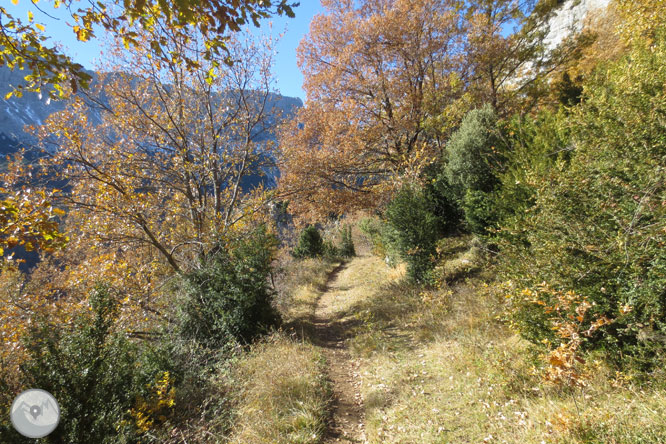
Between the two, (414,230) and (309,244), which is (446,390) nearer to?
(414,230)

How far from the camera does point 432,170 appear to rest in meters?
12.0

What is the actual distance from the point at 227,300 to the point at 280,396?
3.10m

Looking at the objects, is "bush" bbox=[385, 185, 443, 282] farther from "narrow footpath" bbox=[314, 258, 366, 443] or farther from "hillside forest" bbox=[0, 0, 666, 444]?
"narrow footpath" bbox=[314, 258, 366, 443]

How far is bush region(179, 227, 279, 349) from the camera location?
675cm

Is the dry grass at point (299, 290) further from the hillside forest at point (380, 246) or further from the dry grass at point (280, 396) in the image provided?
the dry grass at point (280, 396)

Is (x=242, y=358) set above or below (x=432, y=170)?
below

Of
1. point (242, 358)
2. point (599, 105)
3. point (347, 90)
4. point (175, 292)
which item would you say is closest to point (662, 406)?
point (599, 105)

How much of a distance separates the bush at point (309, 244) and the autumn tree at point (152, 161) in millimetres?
14547

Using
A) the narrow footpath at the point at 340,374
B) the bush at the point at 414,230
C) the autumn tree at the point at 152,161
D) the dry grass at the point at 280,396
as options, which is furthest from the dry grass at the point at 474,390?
the autumn tree at the point at 152,161

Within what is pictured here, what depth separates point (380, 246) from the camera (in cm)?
1498

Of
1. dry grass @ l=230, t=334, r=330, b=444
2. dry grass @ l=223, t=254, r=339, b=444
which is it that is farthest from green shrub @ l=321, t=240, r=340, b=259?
dry grass @ l=230, t=334, r=330, b=444

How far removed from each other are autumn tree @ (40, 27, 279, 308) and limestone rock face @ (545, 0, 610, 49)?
23431 mm

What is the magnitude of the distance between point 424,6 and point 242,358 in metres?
14.3

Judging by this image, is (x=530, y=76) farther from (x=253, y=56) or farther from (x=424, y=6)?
(x=253, y=56)
